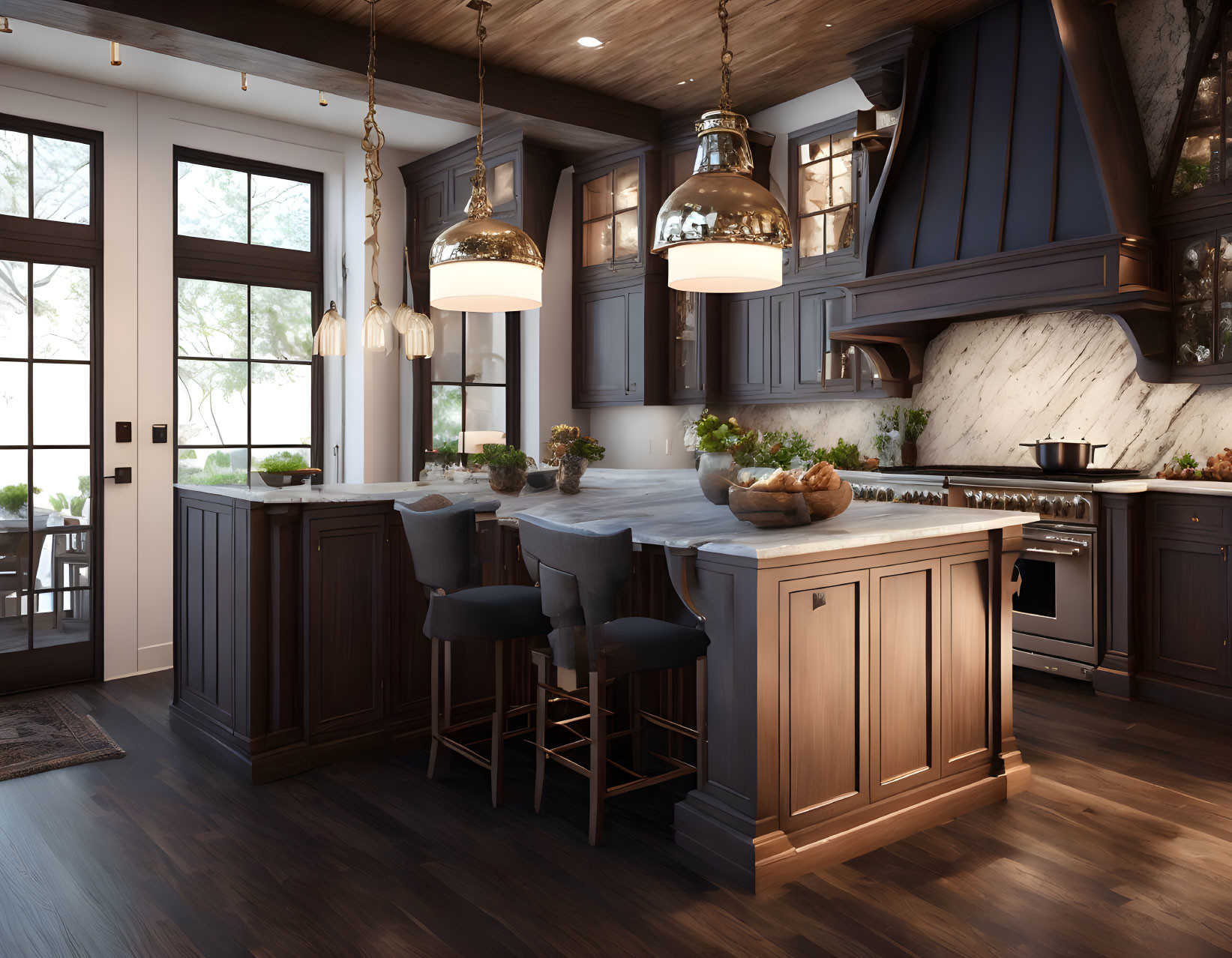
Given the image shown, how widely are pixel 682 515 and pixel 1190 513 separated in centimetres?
248

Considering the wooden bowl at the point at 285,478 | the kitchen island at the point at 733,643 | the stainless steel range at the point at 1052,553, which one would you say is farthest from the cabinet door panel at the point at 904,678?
the wooden bowl at the point at 285,478

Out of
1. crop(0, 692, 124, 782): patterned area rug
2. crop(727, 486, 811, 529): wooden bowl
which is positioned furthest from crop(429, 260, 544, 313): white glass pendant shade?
crop(0, 692, 124, 782): patterned area rug

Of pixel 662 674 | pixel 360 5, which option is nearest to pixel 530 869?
pixel 662 674

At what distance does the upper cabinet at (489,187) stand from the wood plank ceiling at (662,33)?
727 mm

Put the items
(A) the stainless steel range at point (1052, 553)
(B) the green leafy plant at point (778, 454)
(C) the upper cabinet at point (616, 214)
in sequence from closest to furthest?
(B) the green leafy plant at point (778, 454), (A) the stainless steel range at point (1052, 553), (C) the upper cabinet at point (616, 214)

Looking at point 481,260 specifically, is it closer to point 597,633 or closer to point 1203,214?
point 597,633

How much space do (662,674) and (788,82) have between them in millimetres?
3645

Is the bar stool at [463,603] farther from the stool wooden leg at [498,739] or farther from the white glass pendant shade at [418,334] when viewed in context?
the white glass pendant shade at [418,334]

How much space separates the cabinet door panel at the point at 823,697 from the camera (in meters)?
2.60

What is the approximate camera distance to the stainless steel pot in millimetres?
4605

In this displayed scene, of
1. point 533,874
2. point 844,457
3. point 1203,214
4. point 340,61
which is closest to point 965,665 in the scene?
point 533,874

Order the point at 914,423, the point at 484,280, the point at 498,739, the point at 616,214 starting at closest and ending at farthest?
1. the point at 498,739
2. the point at 484,280
3. the point at 914,423
4. the point at 616,214

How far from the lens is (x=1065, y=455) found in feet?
15.1

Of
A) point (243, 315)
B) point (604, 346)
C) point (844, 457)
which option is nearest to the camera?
point (844, 457)
